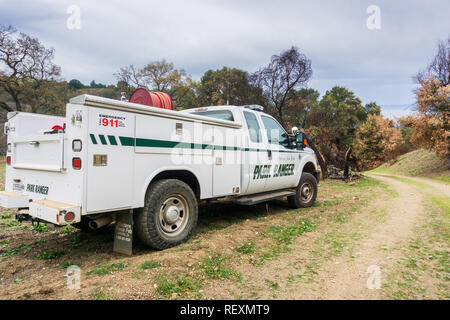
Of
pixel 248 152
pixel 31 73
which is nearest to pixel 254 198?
pixel 248 152

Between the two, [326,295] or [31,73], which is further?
[31,73]

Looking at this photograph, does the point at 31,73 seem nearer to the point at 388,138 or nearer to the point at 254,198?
the point at 254,198

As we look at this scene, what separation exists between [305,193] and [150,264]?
5171 millimetres

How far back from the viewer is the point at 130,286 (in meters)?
3.08

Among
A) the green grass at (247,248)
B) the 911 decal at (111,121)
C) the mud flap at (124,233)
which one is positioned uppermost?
the 911 decal at (111,121)

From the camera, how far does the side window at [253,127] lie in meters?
5.92

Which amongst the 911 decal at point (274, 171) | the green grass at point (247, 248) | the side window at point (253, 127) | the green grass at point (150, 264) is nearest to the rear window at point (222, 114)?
the side window at point (253, 127)

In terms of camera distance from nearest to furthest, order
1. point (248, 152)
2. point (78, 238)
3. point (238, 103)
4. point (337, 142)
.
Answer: point (78, 238), point (248, 152), point (337, 142), point (238, 103)

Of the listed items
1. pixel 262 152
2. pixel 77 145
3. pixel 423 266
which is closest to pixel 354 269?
pixel 423 266

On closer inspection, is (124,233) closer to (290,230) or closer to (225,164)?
(225,164)

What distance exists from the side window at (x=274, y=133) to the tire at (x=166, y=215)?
2.72 meters

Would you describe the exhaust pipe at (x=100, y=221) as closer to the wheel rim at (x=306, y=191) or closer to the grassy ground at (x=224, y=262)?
the grassy ground at (x=224, y=262)

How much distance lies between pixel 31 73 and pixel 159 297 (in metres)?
31.2

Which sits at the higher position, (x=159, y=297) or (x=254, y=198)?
(x=254, y=198)
